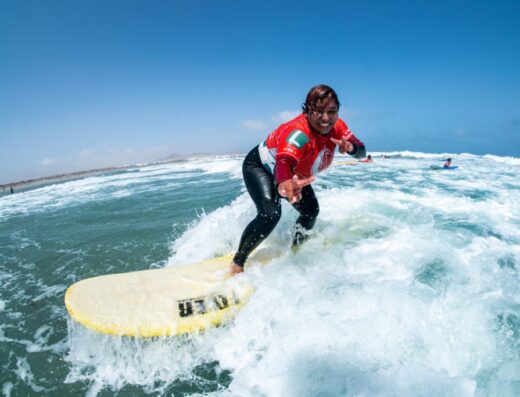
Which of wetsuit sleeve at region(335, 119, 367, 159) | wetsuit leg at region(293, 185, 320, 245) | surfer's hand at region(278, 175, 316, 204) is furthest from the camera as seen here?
wetsuit leg at region(293, 185, 320, 245)

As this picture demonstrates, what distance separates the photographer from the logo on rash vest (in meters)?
3.09

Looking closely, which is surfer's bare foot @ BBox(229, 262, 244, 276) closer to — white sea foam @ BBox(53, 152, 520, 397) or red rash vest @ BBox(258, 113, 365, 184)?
white sea foam @ BBox(53, 152, 520, 397)

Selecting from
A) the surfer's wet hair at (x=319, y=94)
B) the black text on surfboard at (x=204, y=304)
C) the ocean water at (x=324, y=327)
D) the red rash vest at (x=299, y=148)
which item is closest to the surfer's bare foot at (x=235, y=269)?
the ocean water at (x=324, y=327)

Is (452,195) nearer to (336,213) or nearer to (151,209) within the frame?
(336,213)

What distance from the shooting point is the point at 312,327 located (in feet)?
9.21

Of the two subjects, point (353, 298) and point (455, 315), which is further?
point (353, 298)

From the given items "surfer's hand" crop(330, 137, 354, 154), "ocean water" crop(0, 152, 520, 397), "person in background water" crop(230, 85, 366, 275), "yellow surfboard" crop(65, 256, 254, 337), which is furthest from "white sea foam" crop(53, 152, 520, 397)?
"surfer's hand" crop(330, 137, 354, 154)

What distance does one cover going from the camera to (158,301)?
11.6 feet

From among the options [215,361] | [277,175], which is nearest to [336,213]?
[277,175]

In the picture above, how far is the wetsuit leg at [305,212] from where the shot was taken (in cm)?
433

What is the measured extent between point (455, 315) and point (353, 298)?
Answer: 0.99 meters

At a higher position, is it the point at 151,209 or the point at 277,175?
the point at 277,175

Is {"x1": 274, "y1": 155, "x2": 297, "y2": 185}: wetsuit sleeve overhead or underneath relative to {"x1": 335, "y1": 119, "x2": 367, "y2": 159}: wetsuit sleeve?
underneath

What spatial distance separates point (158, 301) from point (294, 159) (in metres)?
2.37
